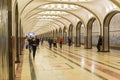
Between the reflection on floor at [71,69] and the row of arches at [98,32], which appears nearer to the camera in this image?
the reflection on floor at [71,69]

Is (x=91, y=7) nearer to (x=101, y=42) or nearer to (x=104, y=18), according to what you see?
(x=104, y=18)

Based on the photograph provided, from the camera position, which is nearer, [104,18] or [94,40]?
[104,18]

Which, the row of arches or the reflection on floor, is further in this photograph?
the row of arches

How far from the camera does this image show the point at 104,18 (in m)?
24.0

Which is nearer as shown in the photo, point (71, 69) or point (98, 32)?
point (71, 69)

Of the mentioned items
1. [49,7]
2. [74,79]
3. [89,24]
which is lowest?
[74,79]

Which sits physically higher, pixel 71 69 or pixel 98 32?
pixel 98 32

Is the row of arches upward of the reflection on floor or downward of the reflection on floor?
upward

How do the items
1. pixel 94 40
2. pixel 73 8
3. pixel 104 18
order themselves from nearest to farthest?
pixel 104 18
pixel 73 8
pixel 94 40

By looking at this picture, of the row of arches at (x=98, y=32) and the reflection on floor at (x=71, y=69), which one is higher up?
the row of arches at (x=98, y=32)

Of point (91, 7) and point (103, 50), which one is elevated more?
point (91, 7)

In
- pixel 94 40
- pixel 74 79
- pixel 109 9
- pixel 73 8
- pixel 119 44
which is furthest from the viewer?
pixel 94 40

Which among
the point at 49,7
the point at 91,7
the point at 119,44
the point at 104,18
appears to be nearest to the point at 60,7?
the point at 49,7

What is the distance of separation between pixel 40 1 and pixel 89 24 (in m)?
8.97
